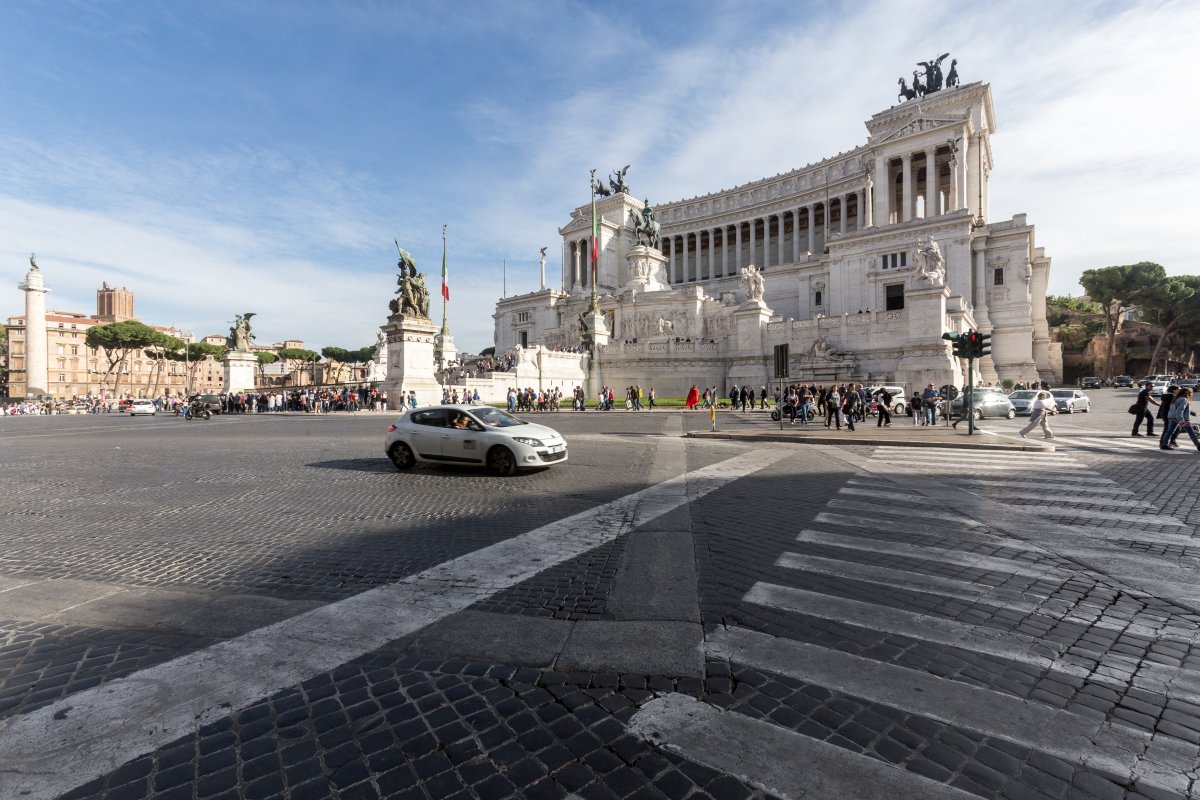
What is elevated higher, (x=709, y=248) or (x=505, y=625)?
(x=709, y=248)

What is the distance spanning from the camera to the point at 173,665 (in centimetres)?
341

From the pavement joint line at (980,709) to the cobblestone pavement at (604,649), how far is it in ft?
0.06

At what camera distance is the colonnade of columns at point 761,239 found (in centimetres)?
6981

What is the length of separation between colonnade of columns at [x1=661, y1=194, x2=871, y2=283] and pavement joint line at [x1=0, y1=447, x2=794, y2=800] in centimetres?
6671

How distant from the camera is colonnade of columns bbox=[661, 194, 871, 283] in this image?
69.8 m

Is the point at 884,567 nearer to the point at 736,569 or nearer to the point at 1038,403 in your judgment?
the point at 736,569

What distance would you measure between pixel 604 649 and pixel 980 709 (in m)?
2.01

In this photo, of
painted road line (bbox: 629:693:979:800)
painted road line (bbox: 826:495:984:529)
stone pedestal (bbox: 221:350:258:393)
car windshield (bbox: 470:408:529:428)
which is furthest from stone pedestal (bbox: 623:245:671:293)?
painted road line (bbox: 629:693:979:800)

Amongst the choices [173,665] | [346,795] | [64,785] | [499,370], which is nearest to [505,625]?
[346,795]

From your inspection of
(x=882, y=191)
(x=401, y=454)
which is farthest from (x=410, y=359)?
(x=882, y=191)

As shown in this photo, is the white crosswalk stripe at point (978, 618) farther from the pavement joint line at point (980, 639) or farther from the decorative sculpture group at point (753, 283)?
the decorative sculpture group at point (753, 283)

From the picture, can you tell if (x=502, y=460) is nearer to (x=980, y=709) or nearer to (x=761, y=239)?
(x=980, y=709)

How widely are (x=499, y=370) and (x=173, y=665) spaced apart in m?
41.1

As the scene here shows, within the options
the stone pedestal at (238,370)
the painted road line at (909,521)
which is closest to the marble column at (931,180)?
the painted road line at (909,521)
